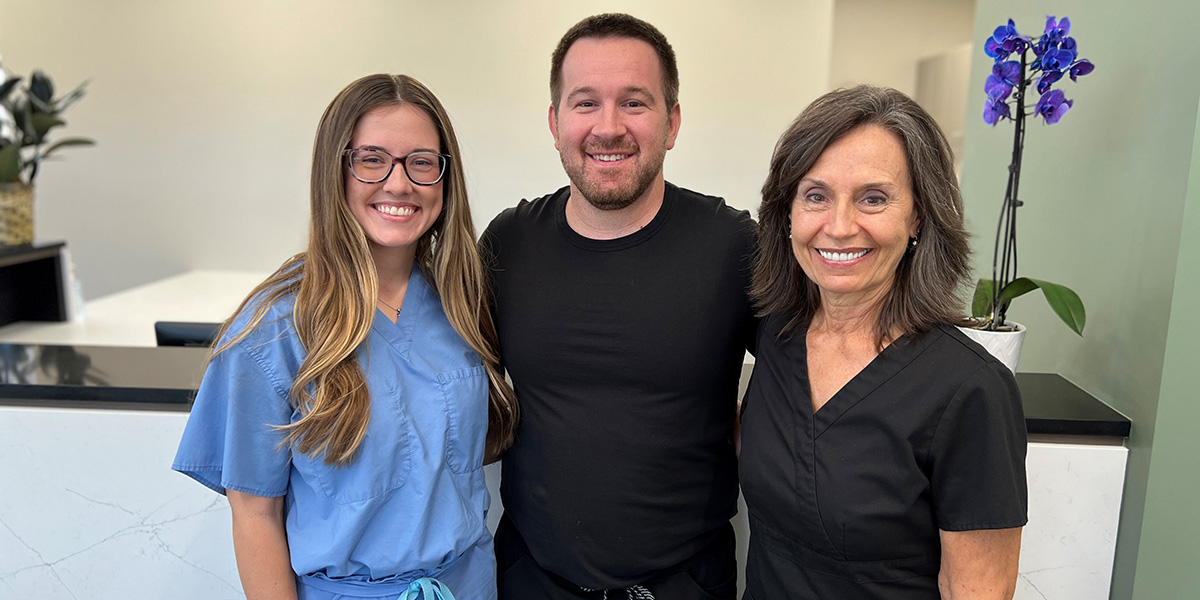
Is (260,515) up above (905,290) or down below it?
below

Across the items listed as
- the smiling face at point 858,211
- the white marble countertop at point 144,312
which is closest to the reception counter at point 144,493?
the smiling face at point 858,211

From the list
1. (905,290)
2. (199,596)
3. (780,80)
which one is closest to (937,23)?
(780,80)

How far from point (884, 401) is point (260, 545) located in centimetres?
87

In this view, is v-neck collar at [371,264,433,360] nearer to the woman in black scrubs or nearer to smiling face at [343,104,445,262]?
smiling face at [343,104,445,262]

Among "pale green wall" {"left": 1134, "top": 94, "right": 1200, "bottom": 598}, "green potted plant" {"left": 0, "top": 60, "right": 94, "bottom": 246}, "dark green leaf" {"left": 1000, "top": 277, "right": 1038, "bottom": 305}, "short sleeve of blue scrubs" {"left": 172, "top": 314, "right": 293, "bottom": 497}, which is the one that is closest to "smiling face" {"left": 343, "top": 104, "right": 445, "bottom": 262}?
"short sleeve of blue scrubs" {"left": 172, "top": 314, "right": 293, "bottom": 497}

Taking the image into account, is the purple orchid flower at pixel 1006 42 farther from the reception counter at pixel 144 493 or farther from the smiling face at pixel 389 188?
the smiling face at pixel 389 188

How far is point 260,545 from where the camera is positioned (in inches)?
42.9

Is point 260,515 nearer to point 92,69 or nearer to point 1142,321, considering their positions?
point 1142,321

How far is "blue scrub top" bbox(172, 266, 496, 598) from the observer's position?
1.05 meters

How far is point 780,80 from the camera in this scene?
14.2ft

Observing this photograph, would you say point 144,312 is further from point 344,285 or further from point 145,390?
point 344,285

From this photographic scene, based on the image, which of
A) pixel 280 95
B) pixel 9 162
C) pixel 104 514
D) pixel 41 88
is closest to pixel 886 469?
pixel 104 514

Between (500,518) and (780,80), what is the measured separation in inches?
136

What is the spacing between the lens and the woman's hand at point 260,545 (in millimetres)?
1082
